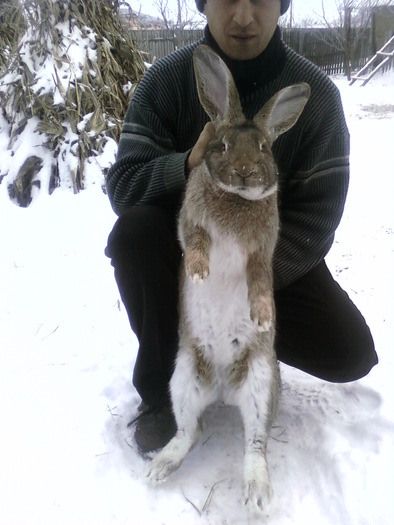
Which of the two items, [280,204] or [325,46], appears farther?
[325,46]

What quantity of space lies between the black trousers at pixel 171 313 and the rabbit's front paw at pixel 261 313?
0.44 m

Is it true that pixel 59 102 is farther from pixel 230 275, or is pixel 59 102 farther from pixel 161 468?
pixel 161 468

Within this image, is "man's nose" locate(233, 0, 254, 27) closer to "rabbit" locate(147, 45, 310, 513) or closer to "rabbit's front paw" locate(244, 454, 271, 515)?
"rabbit" locate(147, 45, 310, 513)

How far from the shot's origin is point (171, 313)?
211cm

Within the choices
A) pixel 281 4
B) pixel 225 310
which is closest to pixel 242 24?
pixel 281 4

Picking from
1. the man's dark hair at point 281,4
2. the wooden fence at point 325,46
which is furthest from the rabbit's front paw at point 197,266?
the wooden fence at point 325,46

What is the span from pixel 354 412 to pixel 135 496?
983mm

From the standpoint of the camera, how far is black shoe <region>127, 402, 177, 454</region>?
199cm

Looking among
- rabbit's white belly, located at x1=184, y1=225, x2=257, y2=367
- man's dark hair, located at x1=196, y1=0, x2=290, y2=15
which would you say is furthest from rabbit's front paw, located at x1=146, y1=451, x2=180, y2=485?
man's dark hair, located at x1=196, y1=0, x2=290, y2=15

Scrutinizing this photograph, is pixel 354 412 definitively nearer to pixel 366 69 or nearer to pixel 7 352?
pixel 7 352

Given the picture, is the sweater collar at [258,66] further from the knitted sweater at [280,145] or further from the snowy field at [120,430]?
the snowy field at [120,430]

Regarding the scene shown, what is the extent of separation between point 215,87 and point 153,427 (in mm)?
1349

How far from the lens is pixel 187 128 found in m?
2.18

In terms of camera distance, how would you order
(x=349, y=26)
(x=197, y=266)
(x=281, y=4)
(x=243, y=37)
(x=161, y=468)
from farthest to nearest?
(x=349, y=26) < (x=281, y=4) < (x=243, y=37) < (x=161, y=468) < (x=197, y=266)
